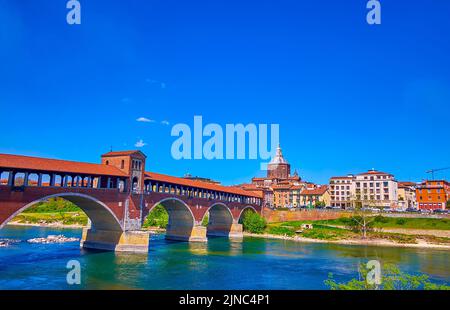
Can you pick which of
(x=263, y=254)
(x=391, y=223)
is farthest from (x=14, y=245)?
(x=391, y=223)

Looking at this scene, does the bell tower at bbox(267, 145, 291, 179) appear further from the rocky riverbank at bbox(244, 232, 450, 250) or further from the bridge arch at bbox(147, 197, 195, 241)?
the bridge arch at bbox(147, 197, 195, 241)

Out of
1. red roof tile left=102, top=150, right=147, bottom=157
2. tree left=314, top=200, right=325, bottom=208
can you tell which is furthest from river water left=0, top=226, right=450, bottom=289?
tree left=314, top=200, right=325, bottom=208

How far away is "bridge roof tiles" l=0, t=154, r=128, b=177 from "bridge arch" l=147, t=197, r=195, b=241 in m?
14.4

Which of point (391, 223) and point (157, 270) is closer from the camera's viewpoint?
point (157, 270)

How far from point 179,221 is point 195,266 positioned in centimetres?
→ 2206

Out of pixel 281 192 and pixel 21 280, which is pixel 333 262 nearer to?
pixel 21 280

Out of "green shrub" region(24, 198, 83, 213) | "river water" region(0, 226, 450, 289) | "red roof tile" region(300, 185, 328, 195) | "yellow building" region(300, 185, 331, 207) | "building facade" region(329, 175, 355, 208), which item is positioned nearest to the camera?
"river water" region(0, 226, 450, 289)

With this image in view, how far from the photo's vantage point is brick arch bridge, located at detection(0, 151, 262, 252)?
29.5 metres

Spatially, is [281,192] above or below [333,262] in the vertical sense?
above

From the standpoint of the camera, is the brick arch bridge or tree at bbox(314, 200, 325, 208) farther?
tree at bbox(314, 200, 325, 208)
